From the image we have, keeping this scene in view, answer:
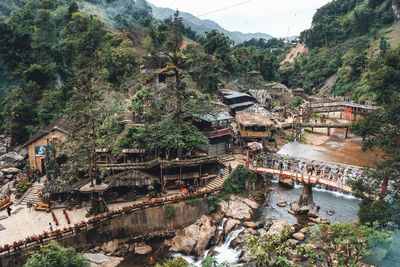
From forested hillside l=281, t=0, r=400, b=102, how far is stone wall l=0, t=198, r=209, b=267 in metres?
58.3

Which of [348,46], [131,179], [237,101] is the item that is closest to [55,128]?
[131,179]

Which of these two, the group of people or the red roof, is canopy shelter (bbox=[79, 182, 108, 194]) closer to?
the group of people

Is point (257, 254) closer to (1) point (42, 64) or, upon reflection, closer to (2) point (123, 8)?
(1) point (42, 64)

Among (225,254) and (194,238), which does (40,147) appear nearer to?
(194,238)

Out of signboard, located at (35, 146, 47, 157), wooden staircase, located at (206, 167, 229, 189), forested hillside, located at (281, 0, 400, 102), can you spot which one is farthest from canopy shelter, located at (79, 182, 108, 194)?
forested hillside, located at (281, 0, 400, 102)

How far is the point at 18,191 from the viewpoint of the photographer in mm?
28141

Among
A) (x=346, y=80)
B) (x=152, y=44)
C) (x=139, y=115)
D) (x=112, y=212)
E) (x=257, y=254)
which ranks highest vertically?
(x=152, y=44)

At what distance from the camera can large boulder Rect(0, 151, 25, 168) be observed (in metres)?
35.9

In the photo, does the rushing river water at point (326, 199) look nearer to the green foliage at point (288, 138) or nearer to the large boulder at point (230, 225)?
the large boulder at point (230, 225)

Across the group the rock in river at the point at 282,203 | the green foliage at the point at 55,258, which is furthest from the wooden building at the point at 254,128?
the green foliage at the point at 55,258

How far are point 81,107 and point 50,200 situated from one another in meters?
9.97

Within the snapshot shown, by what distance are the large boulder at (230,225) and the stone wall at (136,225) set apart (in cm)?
254

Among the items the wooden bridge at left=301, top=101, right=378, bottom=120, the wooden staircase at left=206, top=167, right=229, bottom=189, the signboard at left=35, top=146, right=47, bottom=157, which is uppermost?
the wooden bridge at left=301, top=101, right=378, bottom=120

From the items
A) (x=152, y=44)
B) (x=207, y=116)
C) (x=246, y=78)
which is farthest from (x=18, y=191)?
(x=246, y=78)
